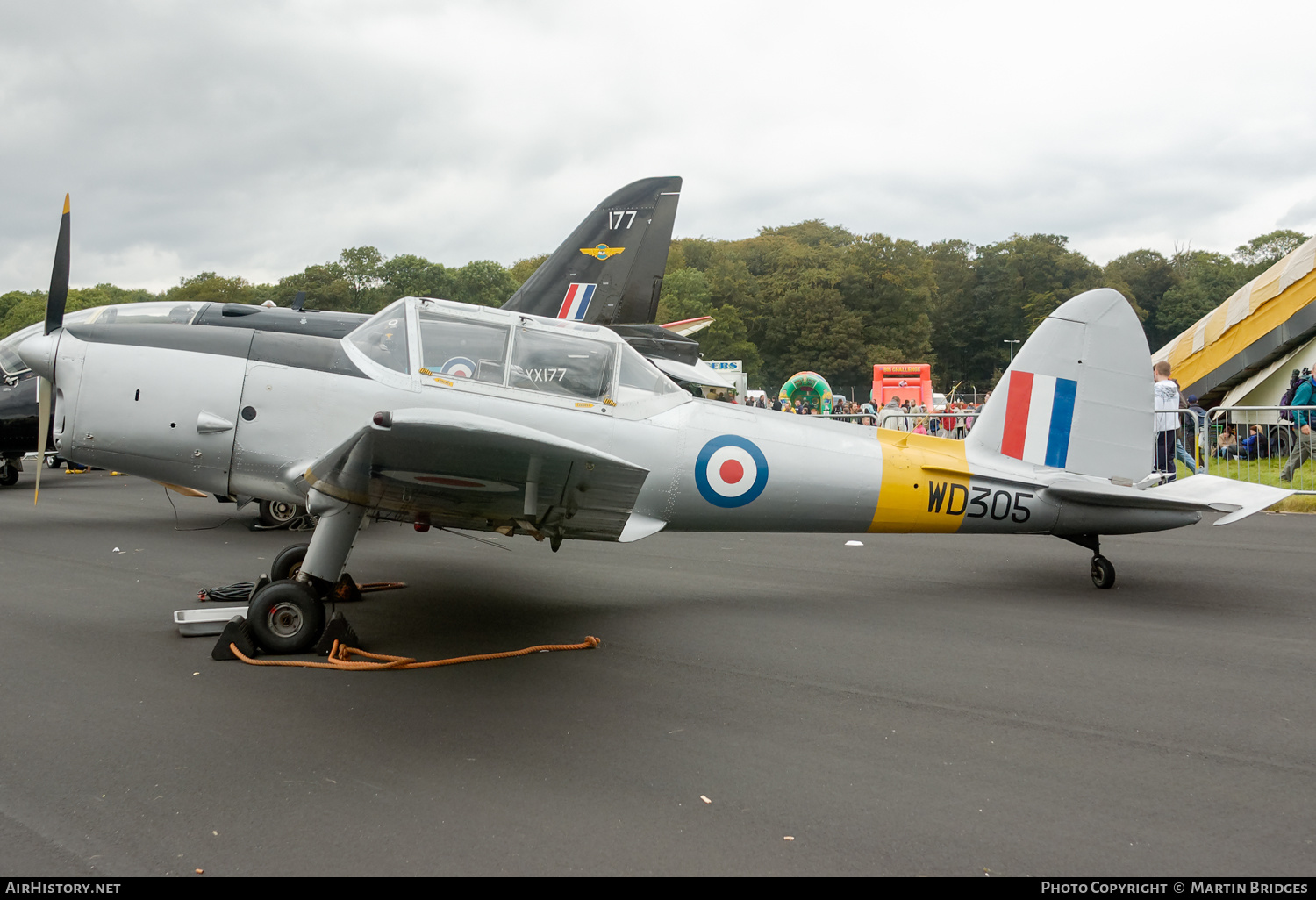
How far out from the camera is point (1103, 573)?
21.0ft

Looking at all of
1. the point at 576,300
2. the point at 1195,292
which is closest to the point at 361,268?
the point at 576,300

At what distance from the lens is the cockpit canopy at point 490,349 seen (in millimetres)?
5102

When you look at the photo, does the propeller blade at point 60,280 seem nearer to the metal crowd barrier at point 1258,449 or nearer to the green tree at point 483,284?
the metal crowd barrier at point 1258,449

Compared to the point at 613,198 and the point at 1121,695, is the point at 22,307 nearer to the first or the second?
the point at 613,198

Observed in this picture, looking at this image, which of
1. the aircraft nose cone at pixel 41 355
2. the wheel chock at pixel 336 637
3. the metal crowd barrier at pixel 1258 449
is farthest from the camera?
the metal crowd barrier at pixel 1258 449

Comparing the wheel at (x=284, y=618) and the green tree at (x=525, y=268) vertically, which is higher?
the green tree at (x=525, y=268)

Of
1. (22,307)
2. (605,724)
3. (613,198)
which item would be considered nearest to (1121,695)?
(605,724)

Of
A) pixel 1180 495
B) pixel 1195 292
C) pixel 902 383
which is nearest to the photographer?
pixel 1180 495

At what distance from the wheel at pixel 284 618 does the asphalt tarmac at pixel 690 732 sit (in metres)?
0.29

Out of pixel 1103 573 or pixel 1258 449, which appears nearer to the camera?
pixel 1103 573

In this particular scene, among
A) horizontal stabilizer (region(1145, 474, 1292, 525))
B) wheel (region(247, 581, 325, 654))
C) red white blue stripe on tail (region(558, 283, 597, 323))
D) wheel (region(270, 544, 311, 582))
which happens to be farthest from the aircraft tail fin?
red white blue stripe on tail (region(558, 283, 597, 323))

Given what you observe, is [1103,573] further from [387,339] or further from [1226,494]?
[387,339]

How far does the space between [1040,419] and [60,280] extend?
23.5 ft

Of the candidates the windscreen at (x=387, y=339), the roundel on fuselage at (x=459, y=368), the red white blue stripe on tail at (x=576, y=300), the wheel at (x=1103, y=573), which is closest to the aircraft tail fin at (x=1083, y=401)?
the wheel at (x=1103, y=573)
